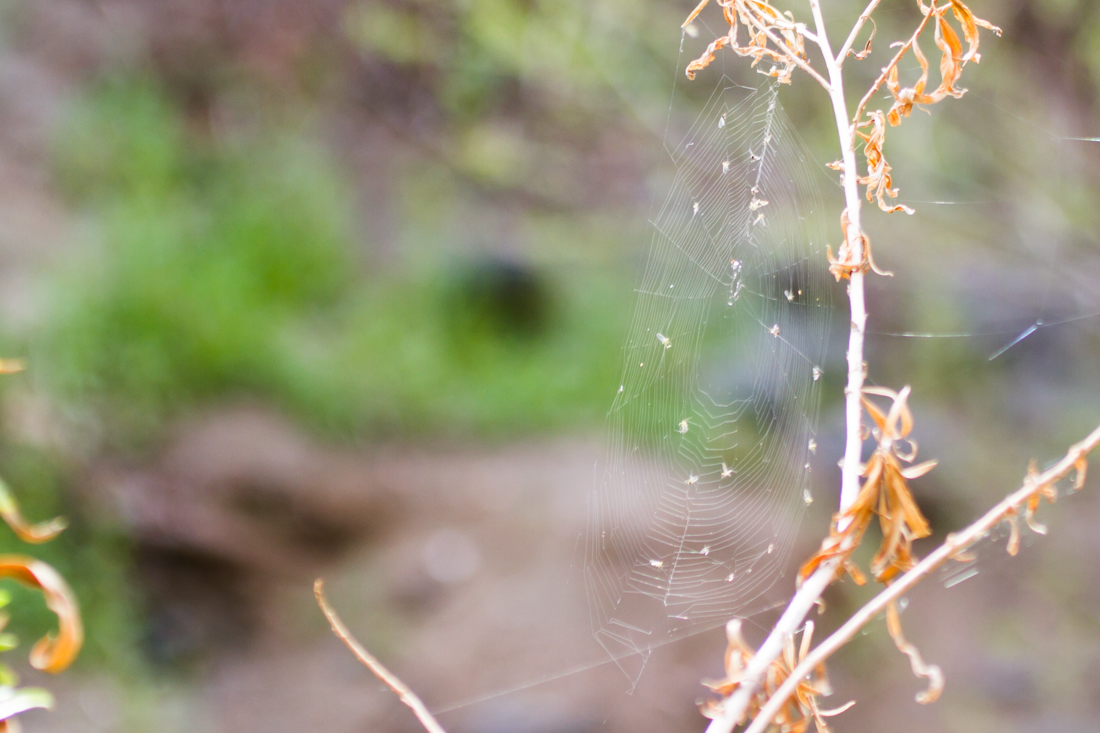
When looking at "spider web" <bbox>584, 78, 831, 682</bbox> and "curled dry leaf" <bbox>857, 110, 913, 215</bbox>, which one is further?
"spider web" <bbox>584, 78, 831, 682</bbox>

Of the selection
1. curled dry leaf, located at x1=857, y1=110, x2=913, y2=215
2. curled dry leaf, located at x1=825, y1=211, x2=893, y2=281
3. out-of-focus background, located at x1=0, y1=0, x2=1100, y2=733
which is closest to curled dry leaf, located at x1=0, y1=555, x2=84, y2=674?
curled dry leaf, located at x1=825, y1=211, x2=893, y2=281

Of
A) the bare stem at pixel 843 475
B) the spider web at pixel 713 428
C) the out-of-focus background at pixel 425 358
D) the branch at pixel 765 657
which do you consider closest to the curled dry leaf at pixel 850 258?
the bare stem at pixel 843 475

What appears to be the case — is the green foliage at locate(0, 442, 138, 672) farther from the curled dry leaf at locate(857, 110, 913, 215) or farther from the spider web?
the curled dry leaf at locate(857, 110, 913, 215)

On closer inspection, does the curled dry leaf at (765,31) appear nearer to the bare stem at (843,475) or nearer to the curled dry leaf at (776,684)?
the bare stem at (843,475)

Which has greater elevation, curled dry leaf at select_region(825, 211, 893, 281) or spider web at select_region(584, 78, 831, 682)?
curled dry leaf at select_region(825, 211, 893, 281)

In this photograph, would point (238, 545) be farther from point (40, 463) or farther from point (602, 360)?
point (602, 360)

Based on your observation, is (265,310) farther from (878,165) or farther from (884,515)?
(884,515)

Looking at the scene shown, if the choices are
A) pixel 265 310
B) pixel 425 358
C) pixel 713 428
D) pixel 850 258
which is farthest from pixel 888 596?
pixel 265 310
